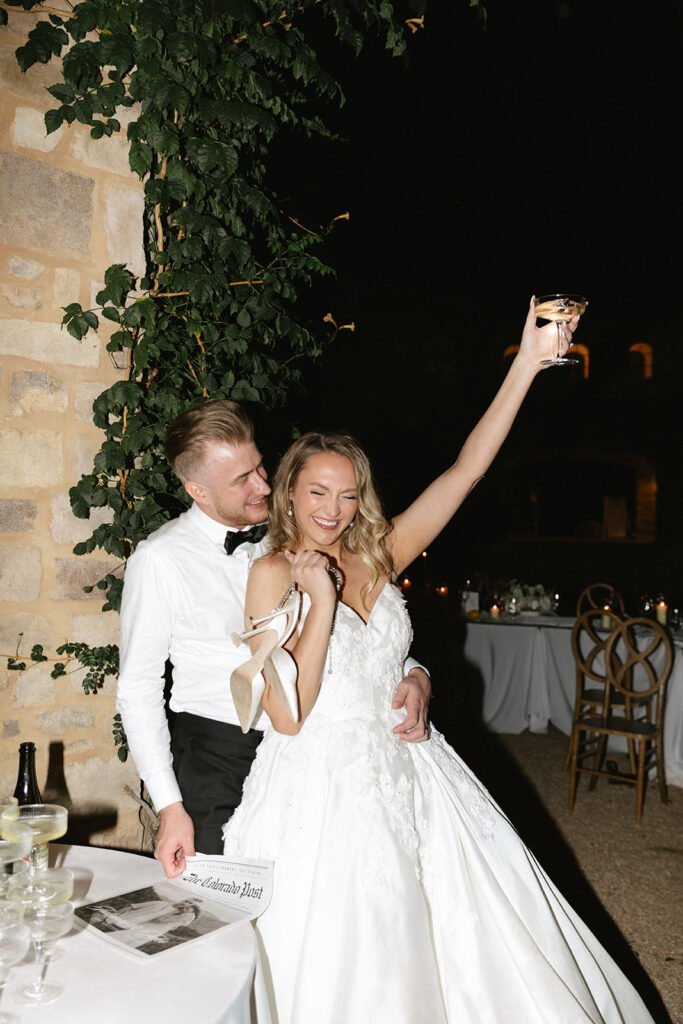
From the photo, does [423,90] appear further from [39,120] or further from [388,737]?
[388,737]

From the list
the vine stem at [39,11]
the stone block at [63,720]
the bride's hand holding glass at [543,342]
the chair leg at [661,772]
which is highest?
the vine stem at [39,11]

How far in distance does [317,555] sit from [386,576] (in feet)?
1.60

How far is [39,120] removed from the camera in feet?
7.41

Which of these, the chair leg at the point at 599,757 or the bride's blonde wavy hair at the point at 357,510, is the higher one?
the bride's blonde wavy hair at the point at 357,510

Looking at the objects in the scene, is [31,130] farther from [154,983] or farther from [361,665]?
[154,983]

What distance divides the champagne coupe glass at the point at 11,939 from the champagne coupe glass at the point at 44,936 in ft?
0.04

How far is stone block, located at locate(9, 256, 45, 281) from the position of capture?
7.34 ft

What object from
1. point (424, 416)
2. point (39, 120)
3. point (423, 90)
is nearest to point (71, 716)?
point (39, 120)

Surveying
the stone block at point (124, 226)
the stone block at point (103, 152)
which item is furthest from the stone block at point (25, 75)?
the stone block at point (124, 226)

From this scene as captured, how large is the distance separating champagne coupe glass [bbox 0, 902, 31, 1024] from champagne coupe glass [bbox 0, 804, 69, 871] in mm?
96

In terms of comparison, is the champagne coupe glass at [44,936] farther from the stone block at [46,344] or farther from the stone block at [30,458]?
the stone block at [46,344]


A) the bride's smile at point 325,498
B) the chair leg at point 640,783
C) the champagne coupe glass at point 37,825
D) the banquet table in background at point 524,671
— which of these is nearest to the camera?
the champagne coupe glass at point 37,825

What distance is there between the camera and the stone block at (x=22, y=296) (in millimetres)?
2227

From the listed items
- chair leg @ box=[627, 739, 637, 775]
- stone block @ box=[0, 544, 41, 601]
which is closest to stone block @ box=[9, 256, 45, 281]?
stone block @ box=[0, 544, 41, 601]
